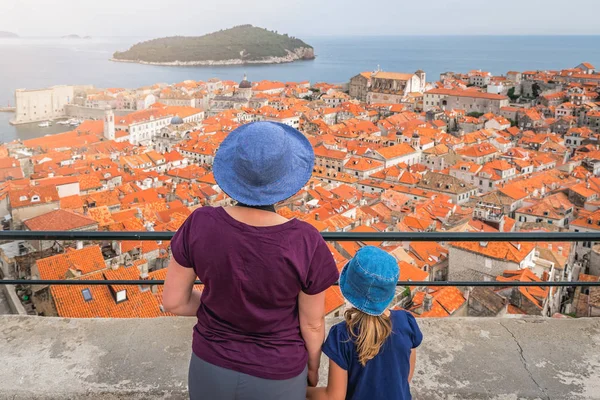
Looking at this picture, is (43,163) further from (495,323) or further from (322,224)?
(495,323)

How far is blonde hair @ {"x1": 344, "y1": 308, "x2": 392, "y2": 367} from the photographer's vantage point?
1209 millimetres

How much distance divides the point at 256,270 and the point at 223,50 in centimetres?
11664

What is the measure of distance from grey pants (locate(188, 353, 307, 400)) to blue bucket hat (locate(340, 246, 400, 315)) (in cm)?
21

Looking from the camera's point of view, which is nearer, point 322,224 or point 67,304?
point 67,304

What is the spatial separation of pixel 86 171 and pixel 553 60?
96.9 meters

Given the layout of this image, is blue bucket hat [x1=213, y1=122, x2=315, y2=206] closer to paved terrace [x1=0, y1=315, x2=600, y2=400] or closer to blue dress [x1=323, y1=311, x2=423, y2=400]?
blue dress [x1=323, y1=311, x2=423, y2=400]

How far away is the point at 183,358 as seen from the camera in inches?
77.2

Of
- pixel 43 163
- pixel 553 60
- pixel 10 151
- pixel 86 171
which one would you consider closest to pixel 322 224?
pixel 86 171

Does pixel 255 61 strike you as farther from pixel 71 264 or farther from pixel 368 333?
pixel 368 333

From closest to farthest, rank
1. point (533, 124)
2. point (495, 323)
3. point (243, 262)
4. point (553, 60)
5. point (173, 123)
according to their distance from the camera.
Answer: point (243, 262) → point (495, 323) → point (533, 124) → point (173, 123) → point (553, 60)

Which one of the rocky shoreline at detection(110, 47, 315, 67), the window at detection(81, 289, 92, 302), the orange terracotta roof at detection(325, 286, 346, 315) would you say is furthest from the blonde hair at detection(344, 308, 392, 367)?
the rocky shoreline at detection(110, 47, 315, 67)

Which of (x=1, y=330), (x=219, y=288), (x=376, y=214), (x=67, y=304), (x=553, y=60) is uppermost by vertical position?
(x=553, y=60)

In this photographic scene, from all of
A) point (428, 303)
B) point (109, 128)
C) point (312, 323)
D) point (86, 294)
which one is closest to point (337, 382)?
point (312, 323)

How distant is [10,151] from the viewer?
2986cm
